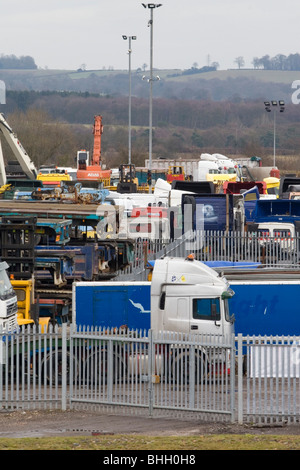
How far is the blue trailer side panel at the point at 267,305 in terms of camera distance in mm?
20516

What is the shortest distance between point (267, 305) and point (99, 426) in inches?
251

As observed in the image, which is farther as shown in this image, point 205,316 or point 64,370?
point 205,316

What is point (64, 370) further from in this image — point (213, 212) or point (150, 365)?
point (213, 212)

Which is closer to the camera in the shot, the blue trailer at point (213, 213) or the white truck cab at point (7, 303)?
the white truck cab at point (7, 303)

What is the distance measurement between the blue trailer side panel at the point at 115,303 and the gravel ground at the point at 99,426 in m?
3.96

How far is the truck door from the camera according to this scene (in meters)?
19.0

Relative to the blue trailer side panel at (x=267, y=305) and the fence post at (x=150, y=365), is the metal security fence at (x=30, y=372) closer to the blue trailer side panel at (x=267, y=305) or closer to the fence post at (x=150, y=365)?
the fence post at (x=150, y=365)

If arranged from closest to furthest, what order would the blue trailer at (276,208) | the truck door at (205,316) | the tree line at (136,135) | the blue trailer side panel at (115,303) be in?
1. the truck door at (205,316)
2. the blue trailer side panel at (115,303)
3. the blue trailer at (276,208)
4. the tree line at (136,135)

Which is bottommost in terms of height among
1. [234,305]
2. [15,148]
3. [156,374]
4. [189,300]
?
[156,374]

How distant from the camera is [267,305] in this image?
20.5 m

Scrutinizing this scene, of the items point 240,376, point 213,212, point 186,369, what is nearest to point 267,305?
point 186,369

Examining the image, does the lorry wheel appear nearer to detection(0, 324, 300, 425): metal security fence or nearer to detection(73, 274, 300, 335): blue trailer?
detection(0, 324, 300, 425): metal security fence

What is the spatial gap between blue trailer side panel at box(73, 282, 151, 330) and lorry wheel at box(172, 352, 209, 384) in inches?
145

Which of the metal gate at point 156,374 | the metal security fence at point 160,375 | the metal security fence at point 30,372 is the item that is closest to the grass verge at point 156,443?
the metal security fence at point 160,375
